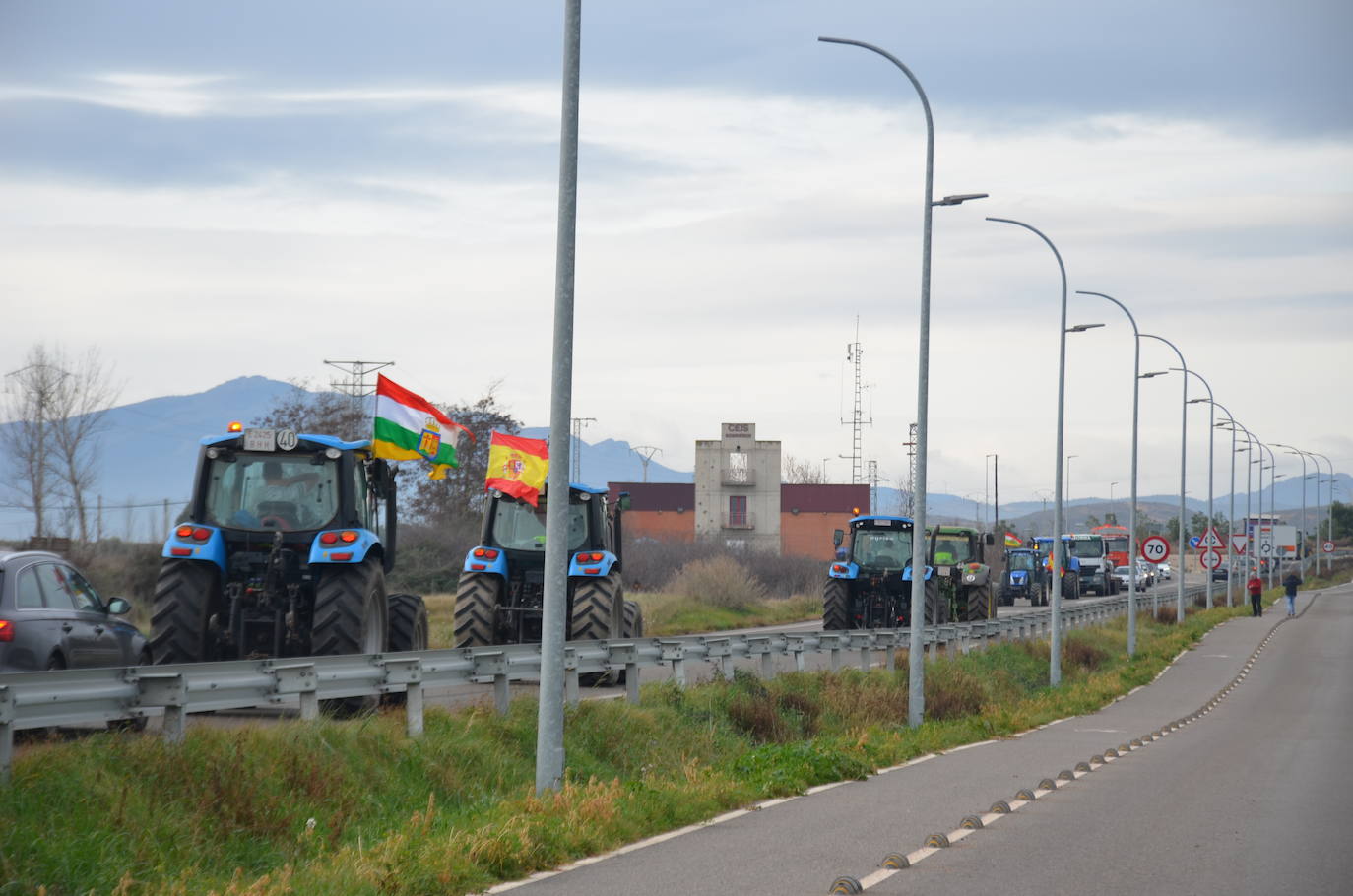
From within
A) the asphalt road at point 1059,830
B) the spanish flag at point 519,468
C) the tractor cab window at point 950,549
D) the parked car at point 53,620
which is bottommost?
the asphalt road at point 1059,830

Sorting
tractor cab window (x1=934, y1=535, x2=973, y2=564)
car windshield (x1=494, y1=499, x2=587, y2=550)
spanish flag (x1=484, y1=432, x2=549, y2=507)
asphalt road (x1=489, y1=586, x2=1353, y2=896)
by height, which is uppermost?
spanish flag (x1=484, y1=432, x2=549, y2=507)

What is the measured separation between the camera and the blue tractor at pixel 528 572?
68.0 feet

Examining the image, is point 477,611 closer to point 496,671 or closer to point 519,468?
point 519,468

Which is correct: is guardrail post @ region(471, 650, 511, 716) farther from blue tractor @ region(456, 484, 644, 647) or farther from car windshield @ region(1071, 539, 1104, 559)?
car windshield @ region(1071, 539, 1104, 559)

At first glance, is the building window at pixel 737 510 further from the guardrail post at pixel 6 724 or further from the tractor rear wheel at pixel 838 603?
the guardrail post at pixel 6 724

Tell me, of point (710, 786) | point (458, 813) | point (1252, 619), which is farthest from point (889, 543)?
point (1252, 619)

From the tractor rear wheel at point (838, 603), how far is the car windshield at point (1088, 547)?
50761 mm

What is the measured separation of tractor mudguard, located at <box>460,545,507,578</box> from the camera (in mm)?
21234

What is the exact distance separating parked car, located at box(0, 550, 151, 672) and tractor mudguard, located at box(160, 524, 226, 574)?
1428mm

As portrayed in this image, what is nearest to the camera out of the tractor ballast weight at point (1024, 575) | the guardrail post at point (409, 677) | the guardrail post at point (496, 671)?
the guardrail post at point (409, 677)

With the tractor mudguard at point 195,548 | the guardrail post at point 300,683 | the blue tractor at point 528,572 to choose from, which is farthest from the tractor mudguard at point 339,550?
the blue tractor at point 528,572

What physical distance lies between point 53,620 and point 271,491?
3.98 m

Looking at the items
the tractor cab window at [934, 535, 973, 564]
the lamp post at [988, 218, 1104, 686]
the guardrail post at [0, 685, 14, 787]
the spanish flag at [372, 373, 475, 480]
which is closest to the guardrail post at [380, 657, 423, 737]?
the spanish flag at [372, 373, 475, 480]

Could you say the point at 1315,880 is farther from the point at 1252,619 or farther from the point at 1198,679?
the point at 1252,619
